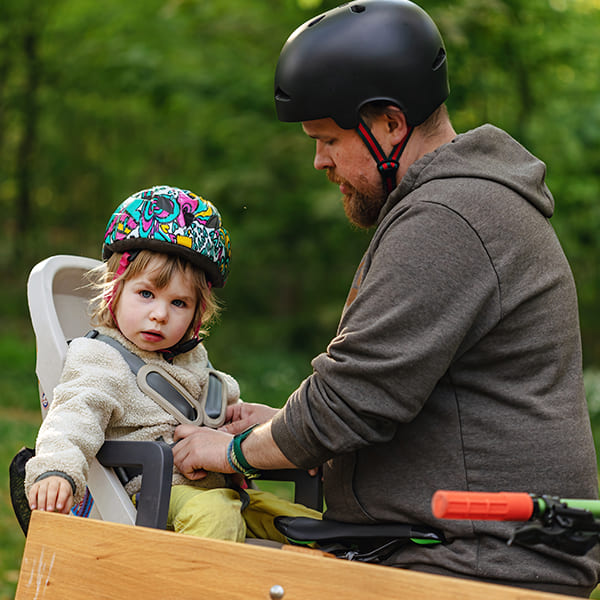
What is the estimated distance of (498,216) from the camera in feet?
7.24

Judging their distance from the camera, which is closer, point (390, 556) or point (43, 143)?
point (390, 556)

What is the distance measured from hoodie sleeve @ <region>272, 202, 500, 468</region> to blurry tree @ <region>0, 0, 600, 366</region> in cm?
802

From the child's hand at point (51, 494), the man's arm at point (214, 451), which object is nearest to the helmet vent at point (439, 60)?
the man's arm at point (214, 451)

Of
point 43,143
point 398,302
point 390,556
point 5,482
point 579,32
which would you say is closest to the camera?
point 398,302

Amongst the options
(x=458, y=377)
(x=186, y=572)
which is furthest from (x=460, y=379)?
(x=186, y=572)

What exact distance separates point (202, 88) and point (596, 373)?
22.6ft

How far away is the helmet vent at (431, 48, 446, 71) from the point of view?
2.67 metres

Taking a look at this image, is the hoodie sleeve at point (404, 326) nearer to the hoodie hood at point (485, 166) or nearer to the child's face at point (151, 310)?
the hoodie hood at point (485, 166)

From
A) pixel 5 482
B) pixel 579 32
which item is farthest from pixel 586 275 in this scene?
pixel 5 482

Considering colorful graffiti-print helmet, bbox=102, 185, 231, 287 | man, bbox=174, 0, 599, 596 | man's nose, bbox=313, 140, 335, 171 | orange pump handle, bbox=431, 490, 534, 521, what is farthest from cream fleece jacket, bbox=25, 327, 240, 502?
orange pump handle, bbox=431, 490, 534, 521

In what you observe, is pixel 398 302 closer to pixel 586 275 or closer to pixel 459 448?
pixel 459 448

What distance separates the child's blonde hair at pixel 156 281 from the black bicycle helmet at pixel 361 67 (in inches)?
26.4

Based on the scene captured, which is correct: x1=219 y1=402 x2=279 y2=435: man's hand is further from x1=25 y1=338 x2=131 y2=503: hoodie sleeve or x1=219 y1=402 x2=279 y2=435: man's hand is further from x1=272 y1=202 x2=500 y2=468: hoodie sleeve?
x1=272 y1=202 x2=500 y2=468: hoodie sleeve

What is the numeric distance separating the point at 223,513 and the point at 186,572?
649 millimetres
